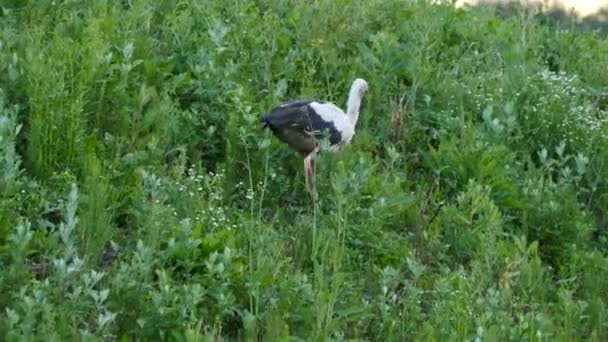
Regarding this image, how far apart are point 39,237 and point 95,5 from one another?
3.28 meters

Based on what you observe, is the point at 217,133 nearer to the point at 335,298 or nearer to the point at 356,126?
the point at 356,126

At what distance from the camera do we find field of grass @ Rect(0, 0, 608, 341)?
590 centimetres

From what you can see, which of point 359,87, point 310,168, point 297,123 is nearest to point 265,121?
point 297,123

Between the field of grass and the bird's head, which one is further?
the bird's head

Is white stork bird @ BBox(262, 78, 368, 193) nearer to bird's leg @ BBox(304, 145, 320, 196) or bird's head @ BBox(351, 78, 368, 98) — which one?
bird's leg @ BBox(304, 145, 320, 196)

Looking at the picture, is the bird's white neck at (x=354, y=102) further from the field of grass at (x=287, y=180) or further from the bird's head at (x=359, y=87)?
the field of grass at (x=287, y=180)

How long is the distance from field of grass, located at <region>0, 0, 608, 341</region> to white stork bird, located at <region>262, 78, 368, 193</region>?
13 centimetres

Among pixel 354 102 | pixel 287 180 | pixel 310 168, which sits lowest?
pixel 287 180

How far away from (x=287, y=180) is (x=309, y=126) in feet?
1.36

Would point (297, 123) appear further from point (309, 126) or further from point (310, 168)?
point (310, 168)

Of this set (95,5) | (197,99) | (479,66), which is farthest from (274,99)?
(479,66)

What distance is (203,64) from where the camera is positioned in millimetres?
8414

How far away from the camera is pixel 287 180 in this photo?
775 centimetres

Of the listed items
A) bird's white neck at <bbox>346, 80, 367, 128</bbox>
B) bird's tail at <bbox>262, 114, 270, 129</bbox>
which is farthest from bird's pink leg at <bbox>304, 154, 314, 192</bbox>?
bird's white neck at <bbox>346, 80, 367, 128</bbox>
